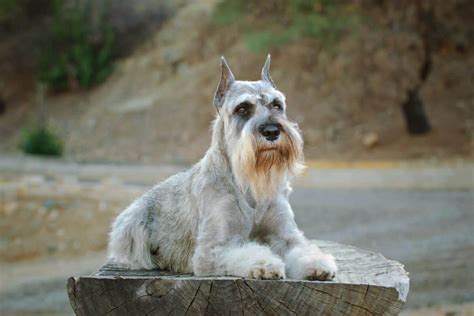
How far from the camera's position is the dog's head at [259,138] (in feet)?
16.5

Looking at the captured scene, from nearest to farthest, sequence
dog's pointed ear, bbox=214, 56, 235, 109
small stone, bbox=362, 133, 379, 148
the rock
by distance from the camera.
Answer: dog's pointed ear, bbox=214, 56, 235, 109
the rock
small stone, bbox=362, 133, 379, 148

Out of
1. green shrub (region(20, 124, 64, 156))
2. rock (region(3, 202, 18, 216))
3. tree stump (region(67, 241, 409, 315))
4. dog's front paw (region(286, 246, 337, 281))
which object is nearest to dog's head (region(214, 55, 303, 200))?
dog's front paw (region(286, 246, 337, 281))

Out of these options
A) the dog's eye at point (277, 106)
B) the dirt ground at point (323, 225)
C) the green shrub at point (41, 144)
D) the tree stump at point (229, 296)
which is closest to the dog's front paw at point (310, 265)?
the tree stump at point (229, 296)

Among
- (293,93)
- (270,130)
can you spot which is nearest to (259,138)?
(270,130)

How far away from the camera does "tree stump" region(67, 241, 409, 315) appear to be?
182 inches

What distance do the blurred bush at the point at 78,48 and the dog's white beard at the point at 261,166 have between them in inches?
1151

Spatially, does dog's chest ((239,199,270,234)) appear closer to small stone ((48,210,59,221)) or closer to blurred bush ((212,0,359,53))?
small stone ((48,210,59,221))

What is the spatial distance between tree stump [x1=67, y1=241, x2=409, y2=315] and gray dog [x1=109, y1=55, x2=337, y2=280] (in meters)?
0.17

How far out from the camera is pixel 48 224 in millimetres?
16797

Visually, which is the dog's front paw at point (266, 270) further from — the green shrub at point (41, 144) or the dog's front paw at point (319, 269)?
the green shrub at point (41, 144)

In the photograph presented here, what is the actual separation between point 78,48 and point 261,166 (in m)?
29.9

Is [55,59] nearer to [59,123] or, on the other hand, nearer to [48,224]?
[59,123]

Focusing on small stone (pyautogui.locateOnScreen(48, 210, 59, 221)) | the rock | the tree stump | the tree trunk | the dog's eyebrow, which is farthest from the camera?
the tree trunk

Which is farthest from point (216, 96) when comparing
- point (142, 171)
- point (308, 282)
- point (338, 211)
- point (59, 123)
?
point (59, 123)
